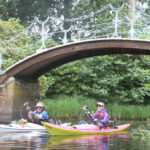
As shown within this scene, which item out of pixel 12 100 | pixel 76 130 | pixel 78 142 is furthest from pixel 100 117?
pixel 12 100

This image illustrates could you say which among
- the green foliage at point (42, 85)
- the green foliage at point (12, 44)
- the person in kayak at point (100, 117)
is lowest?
the person in kayak at point (100, 117)

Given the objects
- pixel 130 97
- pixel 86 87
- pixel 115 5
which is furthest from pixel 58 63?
pixel 115 5

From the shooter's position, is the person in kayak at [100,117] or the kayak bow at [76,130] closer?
the kayak bow at [76,130]

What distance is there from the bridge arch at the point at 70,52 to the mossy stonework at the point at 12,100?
39 cm

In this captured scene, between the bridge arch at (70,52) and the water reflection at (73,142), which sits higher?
the bridge arch at (70,52)

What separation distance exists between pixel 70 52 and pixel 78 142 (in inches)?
239

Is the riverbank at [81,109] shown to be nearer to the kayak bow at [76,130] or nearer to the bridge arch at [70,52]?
the bridge arch at [70,52]

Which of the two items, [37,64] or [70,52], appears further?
[37,64]

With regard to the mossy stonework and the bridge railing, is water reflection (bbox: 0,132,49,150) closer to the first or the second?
the mossy stonework

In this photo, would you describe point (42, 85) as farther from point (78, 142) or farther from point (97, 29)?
point (78, 142)

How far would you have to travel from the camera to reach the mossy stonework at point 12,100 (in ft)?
68.9

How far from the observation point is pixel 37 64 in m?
21.0

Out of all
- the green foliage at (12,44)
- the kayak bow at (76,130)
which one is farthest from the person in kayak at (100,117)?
the green foliage at (12,44)

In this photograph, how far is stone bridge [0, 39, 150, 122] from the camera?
1912cm
